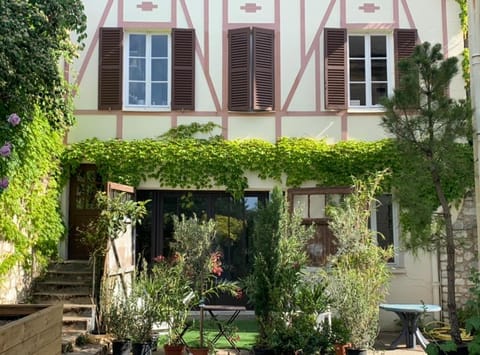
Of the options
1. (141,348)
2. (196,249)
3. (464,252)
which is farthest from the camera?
(464,252)

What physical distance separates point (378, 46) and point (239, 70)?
259 centimetres

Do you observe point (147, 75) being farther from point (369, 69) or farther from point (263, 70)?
point (369, 69)

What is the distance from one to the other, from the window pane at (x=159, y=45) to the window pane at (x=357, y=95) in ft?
11.3

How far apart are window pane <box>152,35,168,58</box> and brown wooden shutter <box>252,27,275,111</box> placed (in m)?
1.64

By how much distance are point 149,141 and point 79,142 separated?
3.91 ft

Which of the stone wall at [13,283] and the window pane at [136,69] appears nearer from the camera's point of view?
the stone wall at [13,283]

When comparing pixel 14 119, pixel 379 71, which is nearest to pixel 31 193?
pixel 14 119

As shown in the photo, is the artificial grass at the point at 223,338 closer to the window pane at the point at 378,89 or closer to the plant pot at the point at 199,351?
the plant pot at the point at 199,351

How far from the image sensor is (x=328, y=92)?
10164 mm

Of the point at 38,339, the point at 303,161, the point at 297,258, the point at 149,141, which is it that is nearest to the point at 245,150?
the point at 303,161

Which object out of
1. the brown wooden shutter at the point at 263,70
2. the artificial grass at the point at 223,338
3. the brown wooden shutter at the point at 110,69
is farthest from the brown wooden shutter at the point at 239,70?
the artificial grass at the point at 223,338

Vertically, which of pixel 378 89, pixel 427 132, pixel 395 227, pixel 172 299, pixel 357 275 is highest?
pixel 378 89

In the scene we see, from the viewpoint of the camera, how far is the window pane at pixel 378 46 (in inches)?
416

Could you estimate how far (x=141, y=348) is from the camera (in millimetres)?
6672
